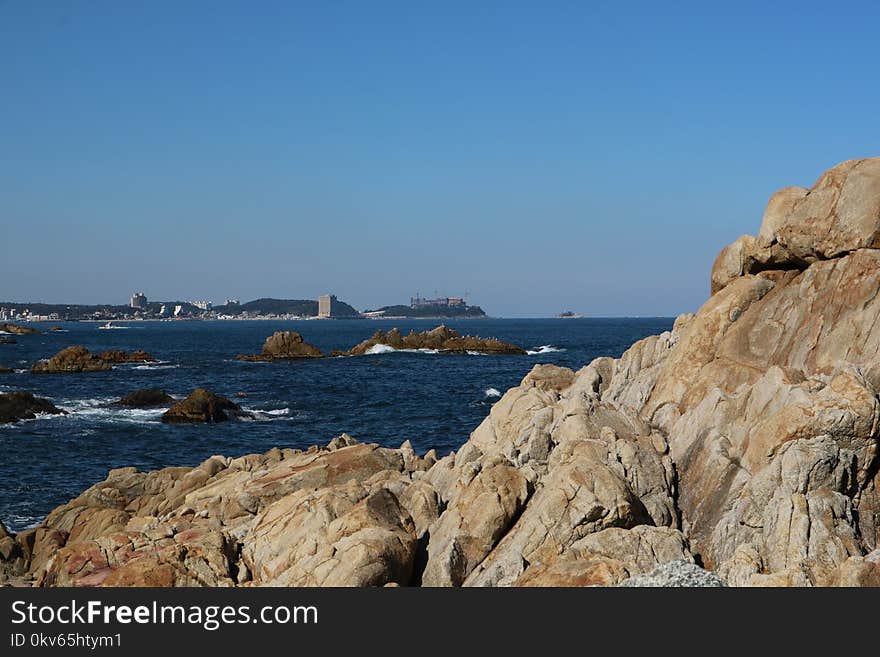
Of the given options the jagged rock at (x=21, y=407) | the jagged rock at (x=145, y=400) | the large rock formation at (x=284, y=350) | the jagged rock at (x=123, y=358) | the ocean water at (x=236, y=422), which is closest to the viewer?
the ocean water at (x=236, y=422)

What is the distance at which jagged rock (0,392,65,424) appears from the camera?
60156 millimetres

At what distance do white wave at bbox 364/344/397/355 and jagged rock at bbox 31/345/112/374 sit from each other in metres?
41.3

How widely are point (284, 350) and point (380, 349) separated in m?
16.6

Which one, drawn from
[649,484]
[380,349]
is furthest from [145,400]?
[380,349]

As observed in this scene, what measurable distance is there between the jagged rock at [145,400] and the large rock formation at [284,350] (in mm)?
53358

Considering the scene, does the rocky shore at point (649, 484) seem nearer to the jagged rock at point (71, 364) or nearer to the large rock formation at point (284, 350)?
the jagged rock at point (71, 364)

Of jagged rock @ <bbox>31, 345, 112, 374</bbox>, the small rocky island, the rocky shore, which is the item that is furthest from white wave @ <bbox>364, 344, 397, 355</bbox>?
the rocky shore

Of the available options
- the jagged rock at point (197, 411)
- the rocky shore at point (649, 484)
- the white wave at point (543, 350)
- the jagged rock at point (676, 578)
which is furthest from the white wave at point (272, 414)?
the white wave at point (543, 350)

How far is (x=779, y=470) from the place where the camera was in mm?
19375

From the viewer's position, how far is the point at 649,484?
21469 millimetres

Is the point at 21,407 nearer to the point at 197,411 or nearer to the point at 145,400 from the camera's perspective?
the point at 145,400

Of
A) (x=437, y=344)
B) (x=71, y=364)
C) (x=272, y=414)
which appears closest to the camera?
(x=272, y=414)

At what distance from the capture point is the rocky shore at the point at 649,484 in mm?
18406

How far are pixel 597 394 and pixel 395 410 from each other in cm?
3751
